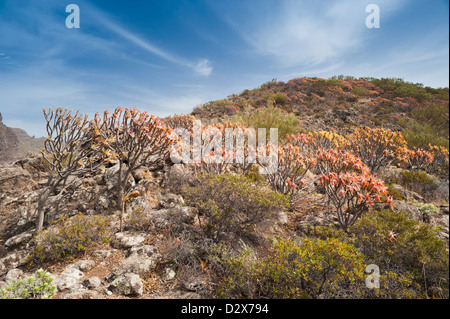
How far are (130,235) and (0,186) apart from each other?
4862mm

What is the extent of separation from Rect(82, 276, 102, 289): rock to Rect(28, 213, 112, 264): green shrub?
73 centimetres

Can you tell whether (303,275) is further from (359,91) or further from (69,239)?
(359,91)

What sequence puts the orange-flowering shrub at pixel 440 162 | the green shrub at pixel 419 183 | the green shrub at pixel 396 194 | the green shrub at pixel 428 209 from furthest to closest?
the orange-flowering shrub at pixel 440 162, the green shrub at pixel 419 183, the green shrub at pixel 396 194, the green shrub at pixel 428 209

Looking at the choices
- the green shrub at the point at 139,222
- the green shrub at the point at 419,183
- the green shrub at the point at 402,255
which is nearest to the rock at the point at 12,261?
the green shrub at the point at 139,222

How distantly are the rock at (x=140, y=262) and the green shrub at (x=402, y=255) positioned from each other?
9.09ft

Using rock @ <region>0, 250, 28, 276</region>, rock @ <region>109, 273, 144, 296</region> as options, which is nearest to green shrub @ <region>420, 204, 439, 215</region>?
rock @ <region>109, 273, 144, 296</region>

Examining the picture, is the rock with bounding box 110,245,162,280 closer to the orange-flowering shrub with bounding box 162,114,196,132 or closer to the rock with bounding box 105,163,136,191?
the rock with bounding box 105,163,136,191

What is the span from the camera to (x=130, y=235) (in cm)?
354

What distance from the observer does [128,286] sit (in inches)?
99.0

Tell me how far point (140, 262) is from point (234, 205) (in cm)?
166

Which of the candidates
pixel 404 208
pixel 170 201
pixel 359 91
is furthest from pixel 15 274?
pixel 359 91

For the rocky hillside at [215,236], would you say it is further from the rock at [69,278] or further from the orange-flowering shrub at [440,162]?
the orange-flowering shrub at [440,162]

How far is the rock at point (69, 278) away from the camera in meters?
2.52
